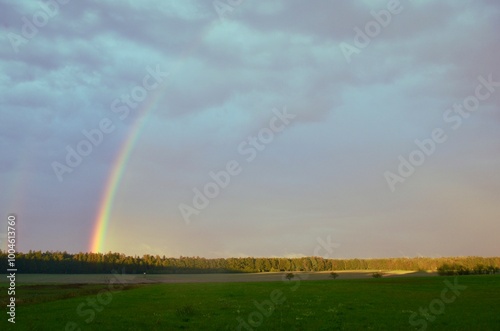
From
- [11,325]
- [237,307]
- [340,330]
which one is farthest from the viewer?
[237,307]

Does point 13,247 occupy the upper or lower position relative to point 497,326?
upper

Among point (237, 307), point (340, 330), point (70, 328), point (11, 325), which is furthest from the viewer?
point (237, 307)

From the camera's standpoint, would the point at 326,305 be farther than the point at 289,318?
Yes

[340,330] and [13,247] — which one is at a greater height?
[13,247]

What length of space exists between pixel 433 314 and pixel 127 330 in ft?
63.7

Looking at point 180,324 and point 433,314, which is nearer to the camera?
point 180,324

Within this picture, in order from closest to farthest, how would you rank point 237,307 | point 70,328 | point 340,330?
point 340,330
point 70,328
point 237,307

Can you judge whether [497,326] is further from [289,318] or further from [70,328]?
[70,328]

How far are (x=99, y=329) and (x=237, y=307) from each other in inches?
559

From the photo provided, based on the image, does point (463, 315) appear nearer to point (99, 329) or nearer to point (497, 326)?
point (497, 326)

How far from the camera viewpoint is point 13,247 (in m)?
37.3

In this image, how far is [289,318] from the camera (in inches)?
1141

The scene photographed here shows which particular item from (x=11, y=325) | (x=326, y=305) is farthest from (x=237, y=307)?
(x=11, y=325)

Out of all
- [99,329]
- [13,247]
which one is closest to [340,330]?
[99,329]
